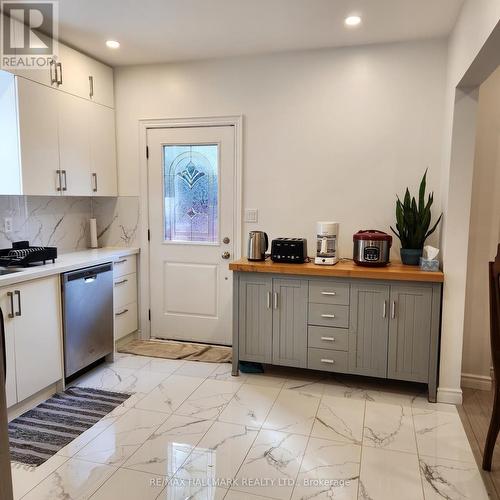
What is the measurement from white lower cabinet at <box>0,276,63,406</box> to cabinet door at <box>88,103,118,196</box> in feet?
3.88

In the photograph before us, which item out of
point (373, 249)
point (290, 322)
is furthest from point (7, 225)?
point (373, 249)

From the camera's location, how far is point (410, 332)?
9.29 ft

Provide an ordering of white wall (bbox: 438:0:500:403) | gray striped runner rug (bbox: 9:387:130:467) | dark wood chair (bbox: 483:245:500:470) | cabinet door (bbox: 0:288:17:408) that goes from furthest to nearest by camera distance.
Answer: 1. white wall (bbox: 438:0:500:403)
2. cabinet door (bbox: 0:288:17:408)
3. gray striped runner rug (bbox: 9:387:130:467)
4. dark wood chair (bbox: 483:245:500:470)

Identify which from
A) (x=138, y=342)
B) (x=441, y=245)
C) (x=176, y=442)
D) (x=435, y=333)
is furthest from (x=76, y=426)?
(x=441, y=245)

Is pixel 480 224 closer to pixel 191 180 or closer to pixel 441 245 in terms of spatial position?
pixel 441 245

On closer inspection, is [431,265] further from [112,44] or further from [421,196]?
[112,44]

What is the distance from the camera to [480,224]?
2.95 metres

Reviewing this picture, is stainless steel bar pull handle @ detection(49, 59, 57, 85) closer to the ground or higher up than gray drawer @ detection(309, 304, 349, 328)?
higher up

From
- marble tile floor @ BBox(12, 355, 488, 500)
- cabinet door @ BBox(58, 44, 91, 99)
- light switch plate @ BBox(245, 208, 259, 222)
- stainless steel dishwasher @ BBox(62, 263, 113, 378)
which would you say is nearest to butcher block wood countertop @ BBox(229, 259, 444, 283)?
light switch plate @ BBox(245, 208, 259, 222)

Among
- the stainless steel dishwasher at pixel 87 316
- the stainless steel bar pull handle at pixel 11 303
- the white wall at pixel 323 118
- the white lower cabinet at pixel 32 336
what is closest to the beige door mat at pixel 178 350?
the stainless steel dishwasher at pixel 87 316

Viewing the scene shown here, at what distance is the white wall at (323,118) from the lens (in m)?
3.19

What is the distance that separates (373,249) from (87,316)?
2123 millimetres

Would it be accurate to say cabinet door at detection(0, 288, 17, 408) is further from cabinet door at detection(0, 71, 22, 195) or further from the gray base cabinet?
the gray base cabinet

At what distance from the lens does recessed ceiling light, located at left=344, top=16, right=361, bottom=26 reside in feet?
9.04
